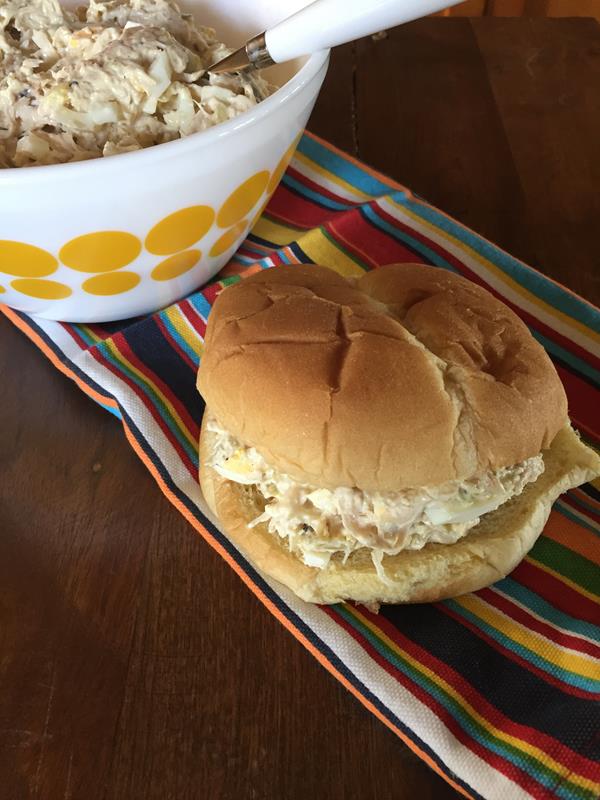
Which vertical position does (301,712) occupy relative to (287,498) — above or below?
below

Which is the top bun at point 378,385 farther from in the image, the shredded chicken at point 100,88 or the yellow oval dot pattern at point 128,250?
the shredded chicken at point 100,88

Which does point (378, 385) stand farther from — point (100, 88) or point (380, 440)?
point (100, 88)

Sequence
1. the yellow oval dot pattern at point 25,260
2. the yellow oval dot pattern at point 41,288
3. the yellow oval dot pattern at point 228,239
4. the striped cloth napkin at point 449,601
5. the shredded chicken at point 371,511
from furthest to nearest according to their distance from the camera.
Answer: the yellow oval dot pattern at point 228,239, the yellow oval dot pattern at point 41,288, the yellow oval dot pattern at point 25,260, the shredded chicken at point 371,511, the striped cloth napkin at point 449,601

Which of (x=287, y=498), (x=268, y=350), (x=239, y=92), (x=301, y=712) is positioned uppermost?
(x=239, y=92)

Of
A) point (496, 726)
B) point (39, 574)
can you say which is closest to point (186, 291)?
point (39, 574)

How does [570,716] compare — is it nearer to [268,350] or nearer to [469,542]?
[469,542]

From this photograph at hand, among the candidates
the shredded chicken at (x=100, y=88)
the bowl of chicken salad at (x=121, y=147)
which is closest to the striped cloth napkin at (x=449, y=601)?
the bowl of chicken salad at (x=121, y=147)
